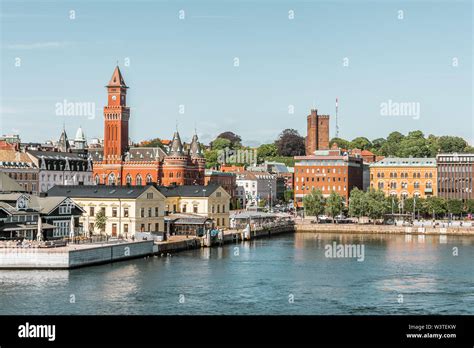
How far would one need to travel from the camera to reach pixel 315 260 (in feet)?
206

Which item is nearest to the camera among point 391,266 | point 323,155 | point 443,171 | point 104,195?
point 391,266

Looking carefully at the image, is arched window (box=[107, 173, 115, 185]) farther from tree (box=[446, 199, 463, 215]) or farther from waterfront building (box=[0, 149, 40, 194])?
tree (box=[446, 199, 463, 215])

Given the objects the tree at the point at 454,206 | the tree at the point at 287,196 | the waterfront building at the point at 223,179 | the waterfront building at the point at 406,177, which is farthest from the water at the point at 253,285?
the tree at the point at 287,196

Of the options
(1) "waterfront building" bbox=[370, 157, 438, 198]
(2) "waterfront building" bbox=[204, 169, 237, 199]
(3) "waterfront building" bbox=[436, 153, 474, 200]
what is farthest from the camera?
(2) "waterfront building" bbox=[204, 169, 237, 199]

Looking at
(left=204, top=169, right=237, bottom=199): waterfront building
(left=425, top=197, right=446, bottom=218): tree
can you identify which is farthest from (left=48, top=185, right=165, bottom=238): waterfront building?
(left=204, top=169, right=237, bottom=199): waterfront building

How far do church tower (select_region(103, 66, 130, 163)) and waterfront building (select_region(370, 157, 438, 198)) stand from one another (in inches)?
1406

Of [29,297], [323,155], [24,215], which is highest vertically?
[323,155]

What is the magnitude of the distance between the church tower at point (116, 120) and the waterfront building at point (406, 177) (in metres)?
35.7

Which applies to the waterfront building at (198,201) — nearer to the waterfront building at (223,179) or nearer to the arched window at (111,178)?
the arched window at (111,178)

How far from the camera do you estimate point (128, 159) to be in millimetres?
114000

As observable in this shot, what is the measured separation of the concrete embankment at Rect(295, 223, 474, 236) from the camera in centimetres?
9400
